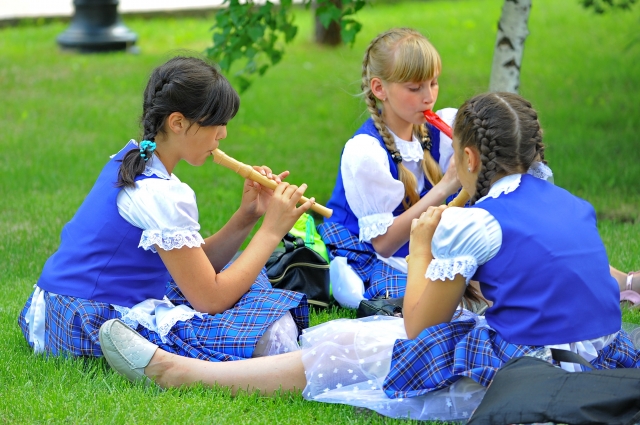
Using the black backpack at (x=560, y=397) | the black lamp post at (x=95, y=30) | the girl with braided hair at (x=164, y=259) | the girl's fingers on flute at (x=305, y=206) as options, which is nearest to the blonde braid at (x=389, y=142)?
the girl's fingers on flute at (x=305, y=206)

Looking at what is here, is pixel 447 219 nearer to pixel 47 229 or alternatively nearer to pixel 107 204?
pixel 107 204

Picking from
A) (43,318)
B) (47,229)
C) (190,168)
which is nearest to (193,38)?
(190,168)

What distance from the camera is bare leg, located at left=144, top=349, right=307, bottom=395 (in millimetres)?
2568

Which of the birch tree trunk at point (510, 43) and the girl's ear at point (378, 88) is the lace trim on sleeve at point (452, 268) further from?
the birch tree trunk at point (510, 43)

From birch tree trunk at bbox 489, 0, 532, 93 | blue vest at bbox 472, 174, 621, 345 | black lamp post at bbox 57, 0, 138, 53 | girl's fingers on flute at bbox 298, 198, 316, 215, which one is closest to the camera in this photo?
blue vest at bbox 472, 174, 621, 345

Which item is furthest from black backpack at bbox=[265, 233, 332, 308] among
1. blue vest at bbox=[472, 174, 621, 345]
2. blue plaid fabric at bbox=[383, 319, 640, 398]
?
blue vest at bbox=[472, 174, 621, 345]

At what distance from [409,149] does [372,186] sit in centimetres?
27

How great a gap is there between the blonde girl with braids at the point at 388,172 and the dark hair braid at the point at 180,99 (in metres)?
0.77

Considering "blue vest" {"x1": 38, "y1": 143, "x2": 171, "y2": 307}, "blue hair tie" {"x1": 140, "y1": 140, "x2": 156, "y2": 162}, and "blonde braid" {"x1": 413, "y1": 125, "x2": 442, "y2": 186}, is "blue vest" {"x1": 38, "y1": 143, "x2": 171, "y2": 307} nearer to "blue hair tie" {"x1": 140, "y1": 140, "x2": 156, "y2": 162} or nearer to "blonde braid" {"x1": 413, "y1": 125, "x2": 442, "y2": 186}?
"blue hair tie" {"x1": 140, "y1": 140, "x2": 156, "y2": 162}

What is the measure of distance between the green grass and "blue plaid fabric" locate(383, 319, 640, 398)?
0.19 meters

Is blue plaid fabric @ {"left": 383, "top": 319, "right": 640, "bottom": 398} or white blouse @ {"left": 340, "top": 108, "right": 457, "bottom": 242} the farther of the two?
white blouse @ {"left": 340, "top": 108, "right": 457, "bottom": 242}

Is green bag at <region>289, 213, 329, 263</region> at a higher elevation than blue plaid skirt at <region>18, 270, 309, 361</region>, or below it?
below

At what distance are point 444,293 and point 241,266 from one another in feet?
2.46

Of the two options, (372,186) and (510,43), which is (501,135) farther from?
(510,43)
